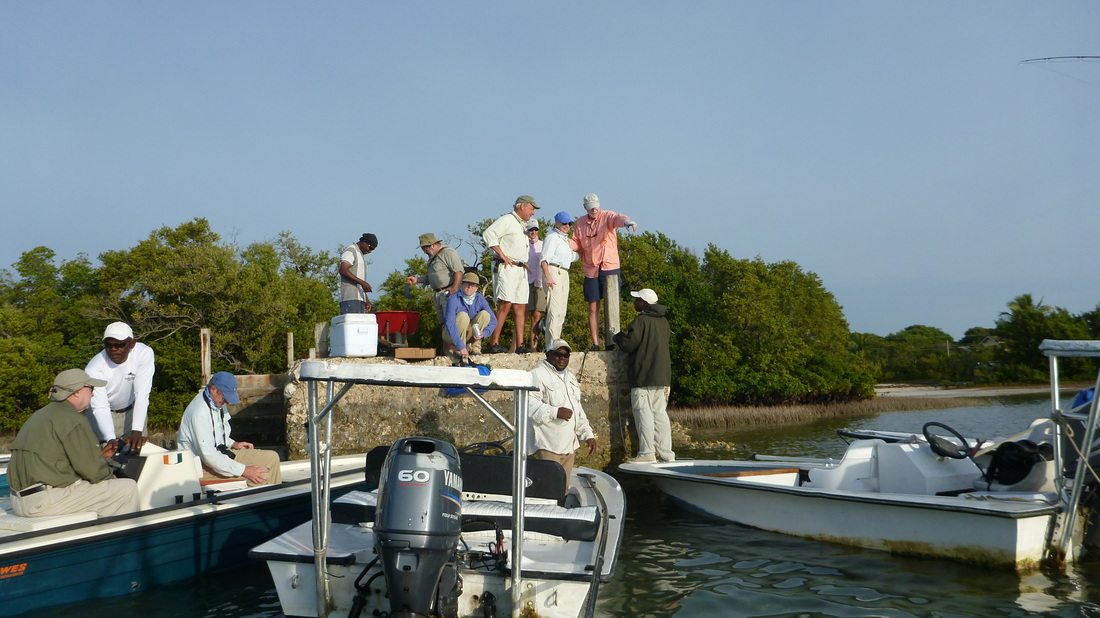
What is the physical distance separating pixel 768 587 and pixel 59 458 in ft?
18.1

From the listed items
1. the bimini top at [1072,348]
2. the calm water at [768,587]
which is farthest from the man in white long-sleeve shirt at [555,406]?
the bimini top at [1072,348]

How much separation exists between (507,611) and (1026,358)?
4831 cm

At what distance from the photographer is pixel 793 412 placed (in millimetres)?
22375

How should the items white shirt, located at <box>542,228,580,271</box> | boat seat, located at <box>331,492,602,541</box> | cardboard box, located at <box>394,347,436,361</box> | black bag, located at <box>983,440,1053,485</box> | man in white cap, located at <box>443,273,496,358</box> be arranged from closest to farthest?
1. boat seat, located at <box>331,492,602,541</box>
2. black bag, located at <box>983,440,1053,485</box>
3. man in white cap, located at <box>443,273,496,358</box>
4. white shirt, located at <box>542,228,580,271</box>
5. cardboard box, located at <box>394,347,436,361</box>

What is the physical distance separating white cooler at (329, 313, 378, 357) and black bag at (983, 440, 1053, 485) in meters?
7.21

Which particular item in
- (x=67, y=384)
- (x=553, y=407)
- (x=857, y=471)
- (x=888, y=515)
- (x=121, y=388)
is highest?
(x=67, y=384)

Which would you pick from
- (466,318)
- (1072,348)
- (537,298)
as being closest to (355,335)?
(466,318)

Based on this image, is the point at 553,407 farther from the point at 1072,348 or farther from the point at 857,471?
the point at 1072,348

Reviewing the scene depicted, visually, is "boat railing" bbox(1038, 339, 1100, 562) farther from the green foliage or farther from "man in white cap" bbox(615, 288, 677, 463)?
the green foliage

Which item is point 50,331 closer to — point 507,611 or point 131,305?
point 131,305

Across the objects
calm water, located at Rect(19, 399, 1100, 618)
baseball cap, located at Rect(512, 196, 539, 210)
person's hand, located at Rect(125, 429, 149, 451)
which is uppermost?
baseball cap, located at Rect(512, 196, 539, 210)

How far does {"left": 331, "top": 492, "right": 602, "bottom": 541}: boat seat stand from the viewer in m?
5.41

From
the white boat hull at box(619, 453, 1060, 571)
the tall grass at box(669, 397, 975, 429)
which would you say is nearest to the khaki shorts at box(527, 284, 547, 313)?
the white boat hull at box(619, 453, 1060, 571)

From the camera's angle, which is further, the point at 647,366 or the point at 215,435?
the point at 647,366
